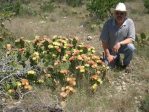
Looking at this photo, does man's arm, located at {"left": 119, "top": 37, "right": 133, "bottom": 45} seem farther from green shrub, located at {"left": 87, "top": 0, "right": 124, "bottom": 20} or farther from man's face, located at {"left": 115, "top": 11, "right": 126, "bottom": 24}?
green shrub, located at {"left": 87, "top": 0, "right": 124, "bottom": 20}

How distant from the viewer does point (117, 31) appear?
6.53 m

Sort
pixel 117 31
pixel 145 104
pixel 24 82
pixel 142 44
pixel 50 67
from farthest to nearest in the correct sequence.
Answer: pixel 142 44 < pixel 117 31 < pixel 50 67 < pixel 24 82 < pixel 145 104

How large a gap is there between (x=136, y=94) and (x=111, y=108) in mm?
655

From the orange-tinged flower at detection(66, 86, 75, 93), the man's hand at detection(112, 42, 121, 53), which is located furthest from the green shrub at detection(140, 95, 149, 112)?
the man's hand at detection(112, 42, 121, 53)

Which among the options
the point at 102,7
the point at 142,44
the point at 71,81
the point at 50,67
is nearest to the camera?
the point at 71,81

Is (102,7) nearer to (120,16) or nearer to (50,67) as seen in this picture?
(120,16)

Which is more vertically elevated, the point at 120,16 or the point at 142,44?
the point at 120,16

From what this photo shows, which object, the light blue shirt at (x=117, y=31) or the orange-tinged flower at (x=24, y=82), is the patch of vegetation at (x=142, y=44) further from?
the orange-tinged flower at (x=24, y=82)

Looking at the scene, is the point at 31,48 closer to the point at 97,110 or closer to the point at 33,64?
the point at 33,64

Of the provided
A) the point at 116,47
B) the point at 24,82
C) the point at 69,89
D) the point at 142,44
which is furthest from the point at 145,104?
the point at 142,44

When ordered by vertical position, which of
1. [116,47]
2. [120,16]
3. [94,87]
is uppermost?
[120,16]

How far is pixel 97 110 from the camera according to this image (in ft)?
16.7

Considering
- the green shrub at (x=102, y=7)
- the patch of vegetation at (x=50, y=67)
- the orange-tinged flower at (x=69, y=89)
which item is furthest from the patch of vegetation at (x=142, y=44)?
the green shrub at (x=102, y=7)

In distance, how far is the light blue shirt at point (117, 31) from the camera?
646cm
